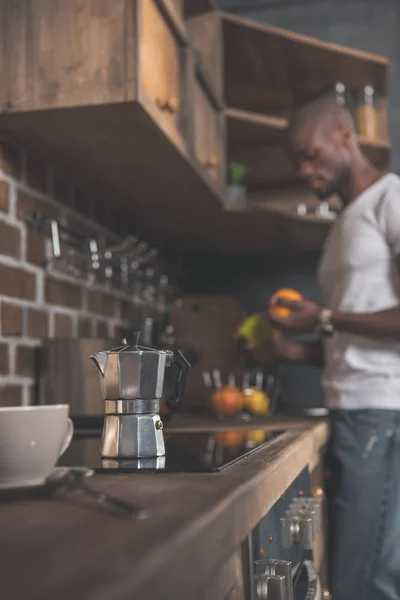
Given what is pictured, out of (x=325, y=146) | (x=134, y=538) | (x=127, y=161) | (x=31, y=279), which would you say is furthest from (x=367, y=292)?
(x=134, y=538)

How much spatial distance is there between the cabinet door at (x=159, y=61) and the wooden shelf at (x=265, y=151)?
75cm

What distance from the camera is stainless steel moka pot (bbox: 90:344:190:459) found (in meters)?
1.03

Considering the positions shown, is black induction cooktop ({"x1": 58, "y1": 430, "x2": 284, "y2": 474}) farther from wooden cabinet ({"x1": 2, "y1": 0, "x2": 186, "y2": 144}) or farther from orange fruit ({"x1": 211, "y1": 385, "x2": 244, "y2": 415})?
wooden cabinet ({"x1": 2, "y1": 0, "x2": 186, "y2": 144})

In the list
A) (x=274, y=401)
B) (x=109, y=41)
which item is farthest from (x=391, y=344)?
(x=109, y=41)

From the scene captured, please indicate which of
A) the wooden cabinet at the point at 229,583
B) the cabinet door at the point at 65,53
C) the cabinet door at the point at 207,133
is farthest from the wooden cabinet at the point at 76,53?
the wooden cabinet at the point at 229,583

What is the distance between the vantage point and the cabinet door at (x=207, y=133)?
2.12 m

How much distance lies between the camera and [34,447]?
0.75 meters

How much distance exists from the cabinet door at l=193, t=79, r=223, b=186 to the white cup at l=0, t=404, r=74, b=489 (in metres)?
1.39

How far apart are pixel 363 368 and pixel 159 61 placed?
33.4 inches

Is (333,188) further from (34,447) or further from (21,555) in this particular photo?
(21,555)

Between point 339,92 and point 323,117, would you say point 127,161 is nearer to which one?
point 323,117

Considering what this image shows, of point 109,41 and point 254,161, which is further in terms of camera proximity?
point 254,161

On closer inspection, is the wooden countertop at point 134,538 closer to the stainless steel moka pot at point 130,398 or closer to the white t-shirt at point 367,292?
the stainless steel moka pot at point 130,398

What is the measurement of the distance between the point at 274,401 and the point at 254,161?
1.01 m
